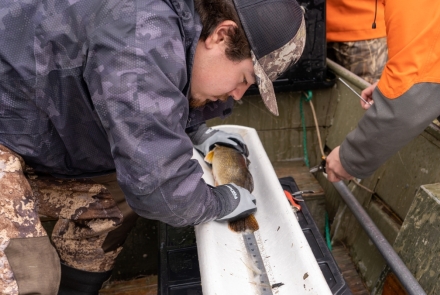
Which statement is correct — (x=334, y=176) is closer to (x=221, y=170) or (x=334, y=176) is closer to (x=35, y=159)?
(x=221, y=170)

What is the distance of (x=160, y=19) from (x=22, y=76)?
565 millimetres

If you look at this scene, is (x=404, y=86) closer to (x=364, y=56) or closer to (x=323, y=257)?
(x=323, y=257)

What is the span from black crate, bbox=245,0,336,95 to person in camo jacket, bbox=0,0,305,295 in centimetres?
173

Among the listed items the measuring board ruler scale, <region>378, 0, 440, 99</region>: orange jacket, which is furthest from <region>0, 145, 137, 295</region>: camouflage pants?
<region>378, 0, 440, 99</region>: orange jacket

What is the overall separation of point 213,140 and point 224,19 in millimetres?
1224

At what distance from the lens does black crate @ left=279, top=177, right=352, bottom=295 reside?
1.78 m

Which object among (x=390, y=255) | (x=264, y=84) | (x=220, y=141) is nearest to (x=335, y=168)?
(x=390, y=255)

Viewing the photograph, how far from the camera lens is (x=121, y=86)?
1.19m

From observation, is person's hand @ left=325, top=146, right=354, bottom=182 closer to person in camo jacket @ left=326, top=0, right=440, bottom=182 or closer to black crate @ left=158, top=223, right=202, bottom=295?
person in camo jacket @ left=326, top=0, right=440, bottom=182

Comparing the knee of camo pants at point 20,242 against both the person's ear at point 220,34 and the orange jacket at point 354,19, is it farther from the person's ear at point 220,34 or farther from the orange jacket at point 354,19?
the orange jacket at point 354,19

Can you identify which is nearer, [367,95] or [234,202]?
[234,202]

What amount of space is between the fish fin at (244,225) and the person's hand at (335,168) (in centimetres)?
71

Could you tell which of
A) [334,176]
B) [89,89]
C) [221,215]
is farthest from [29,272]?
[334,176]

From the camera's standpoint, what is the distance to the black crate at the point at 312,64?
312 centimetres
